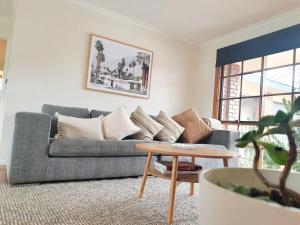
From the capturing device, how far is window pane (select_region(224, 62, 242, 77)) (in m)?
3.82

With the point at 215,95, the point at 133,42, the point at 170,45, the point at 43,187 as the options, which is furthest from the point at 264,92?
the point at 43,187

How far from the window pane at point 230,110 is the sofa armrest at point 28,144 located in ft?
9.26

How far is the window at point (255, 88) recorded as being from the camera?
3.13 metres

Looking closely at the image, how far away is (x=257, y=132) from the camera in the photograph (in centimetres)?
60

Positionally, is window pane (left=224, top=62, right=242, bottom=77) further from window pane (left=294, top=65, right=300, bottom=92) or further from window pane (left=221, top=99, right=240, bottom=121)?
window pane (left=294, top=65, right=300, bottom=92)

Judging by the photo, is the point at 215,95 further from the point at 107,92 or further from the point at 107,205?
the point at 107,205

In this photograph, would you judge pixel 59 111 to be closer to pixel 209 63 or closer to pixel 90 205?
pixel 90 205

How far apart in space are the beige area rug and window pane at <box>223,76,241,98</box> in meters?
2.28

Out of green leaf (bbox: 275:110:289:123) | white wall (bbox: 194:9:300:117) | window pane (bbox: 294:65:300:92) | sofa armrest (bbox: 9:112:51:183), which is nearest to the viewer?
green leaf (bbox: 275:110:289:123)

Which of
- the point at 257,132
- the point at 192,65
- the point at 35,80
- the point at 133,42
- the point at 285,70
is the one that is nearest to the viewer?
the point at 257,132

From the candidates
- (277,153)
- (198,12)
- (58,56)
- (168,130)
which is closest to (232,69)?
(198,12)

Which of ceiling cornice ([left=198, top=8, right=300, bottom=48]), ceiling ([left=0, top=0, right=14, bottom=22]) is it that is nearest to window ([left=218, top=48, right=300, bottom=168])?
ceiling cornice ([left=198, top=8, right=300, bottom=48])

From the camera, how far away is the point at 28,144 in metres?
1.87

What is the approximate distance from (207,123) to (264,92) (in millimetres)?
965
